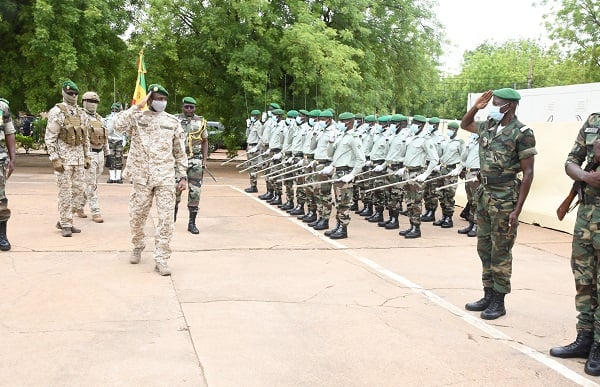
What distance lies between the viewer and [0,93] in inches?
651

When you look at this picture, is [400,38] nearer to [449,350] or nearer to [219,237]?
[219,237]

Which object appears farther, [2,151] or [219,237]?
→ [219,237]

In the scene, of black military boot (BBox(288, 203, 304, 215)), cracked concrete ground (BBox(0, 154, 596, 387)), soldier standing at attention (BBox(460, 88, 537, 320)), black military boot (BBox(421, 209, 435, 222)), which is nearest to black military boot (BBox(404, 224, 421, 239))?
cracked concrete ground (BBox(0, 154, 596, 387))

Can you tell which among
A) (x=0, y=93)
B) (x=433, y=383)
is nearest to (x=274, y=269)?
(x=433, y=383)

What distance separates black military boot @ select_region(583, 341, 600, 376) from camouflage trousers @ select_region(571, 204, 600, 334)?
0.08 metres

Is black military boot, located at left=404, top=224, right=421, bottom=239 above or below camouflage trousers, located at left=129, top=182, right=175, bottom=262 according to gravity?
below

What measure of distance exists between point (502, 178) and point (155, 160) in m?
3.57

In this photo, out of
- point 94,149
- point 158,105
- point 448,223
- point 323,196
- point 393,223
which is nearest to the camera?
point 158,105

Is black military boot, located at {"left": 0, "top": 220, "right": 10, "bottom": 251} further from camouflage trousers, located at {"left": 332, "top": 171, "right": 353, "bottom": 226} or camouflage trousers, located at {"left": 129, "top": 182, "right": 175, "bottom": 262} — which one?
camouflage trousers, located at {"left": 332, "top": 171, "right": 353, "bottom": 226}

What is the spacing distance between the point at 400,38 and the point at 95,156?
1485 cm

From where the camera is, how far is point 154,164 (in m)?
6.37

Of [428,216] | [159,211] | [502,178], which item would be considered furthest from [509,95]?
[428,216]

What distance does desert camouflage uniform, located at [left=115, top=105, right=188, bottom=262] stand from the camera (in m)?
6.35

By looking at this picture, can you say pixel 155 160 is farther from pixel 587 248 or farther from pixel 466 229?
pixel 466 229
